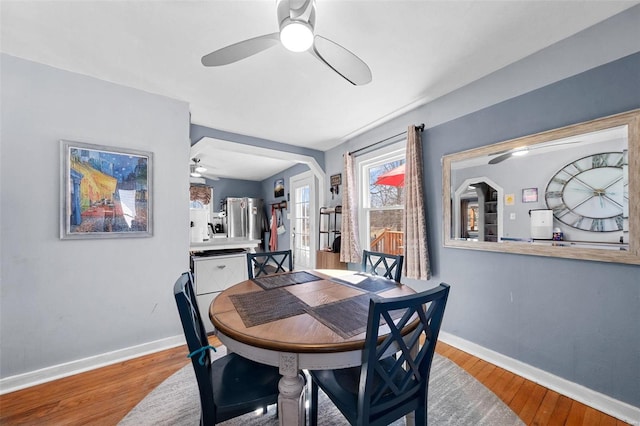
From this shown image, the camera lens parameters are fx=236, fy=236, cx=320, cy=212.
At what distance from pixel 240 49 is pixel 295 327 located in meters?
1.45

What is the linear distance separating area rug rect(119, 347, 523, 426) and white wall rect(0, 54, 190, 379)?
80 cm

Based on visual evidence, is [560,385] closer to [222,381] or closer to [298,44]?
[222,381]

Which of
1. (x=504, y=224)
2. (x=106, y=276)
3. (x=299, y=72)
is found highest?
(x=299, y=72)

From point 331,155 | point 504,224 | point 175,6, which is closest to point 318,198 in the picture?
point 331,155

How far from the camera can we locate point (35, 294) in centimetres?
181

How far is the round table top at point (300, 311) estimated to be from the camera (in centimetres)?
93

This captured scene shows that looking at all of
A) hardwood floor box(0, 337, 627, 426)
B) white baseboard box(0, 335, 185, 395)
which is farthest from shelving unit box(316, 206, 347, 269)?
white baseboard box(0, 335, 185, 395)

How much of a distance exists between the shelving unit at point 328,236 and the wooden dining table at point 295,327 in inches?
80.7

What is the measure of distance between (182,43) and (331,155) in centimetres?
265

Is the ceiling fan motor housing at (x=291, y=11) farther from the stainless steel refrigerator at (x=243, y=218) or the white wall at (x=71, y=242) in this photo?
the stainless steel refrigerator at (x=243, y=218)

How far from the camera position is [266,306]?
1.28m

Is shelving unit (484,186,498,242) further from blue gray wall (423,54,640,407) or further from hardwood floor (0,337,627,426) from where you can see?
hardwood floor (0,337,627,426)

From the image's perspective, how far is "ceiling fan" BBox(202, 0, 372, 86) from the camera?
114 centimetres

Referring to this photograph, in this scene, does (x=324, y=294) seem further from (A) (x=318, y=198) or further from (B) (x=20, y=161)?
(A) (x=318, y=198)
